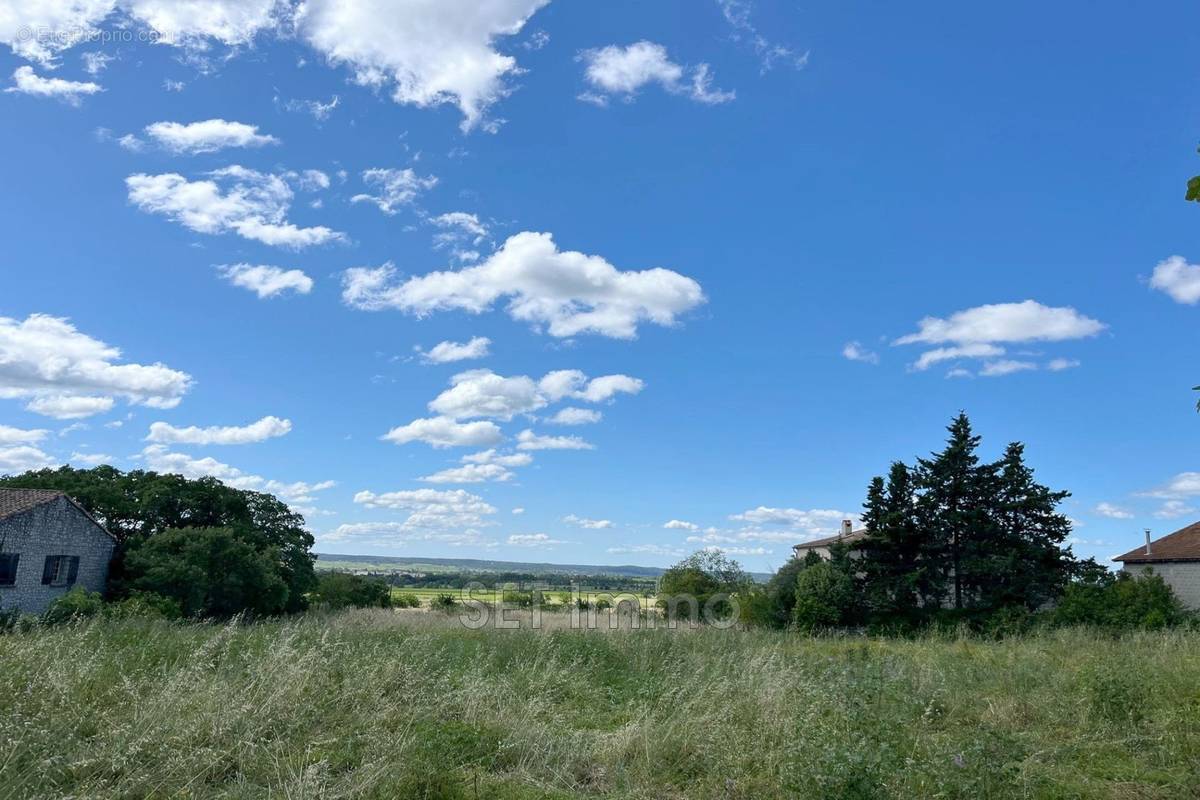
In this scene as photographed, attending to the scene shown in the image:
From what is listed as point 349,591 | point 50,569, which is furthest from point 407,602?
point 50,569

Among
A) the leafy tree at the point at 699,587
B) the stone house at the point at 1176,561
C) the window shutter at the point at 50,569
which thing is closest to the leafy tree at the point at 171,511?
the window shutter at the point at 50,569

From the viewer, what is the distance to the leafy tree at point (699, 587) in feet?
116

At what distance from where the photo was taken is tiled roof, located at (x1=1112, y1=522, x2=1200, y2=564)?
32.2 meters

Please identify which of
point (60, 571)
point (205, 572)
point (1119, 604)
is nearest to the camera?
point (1119, 604)

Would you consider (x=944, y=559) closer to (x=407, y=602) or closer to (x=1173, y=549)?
(x=1173, y=549)

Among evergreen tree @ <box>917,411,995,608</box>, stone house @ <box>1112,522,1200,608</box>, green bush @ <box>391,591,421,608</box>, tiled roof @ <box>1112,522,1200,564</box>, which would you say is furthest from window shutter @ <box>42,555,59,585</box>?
tiled roof @ <box>1112,522,1200,564</box>

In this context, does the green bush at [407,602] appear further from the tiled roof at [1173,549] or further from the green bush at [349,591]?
the tiled roof at [1173,549]

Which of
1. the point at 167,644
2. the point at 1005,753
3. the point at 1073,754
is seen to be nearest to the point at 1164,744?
the point at 1073,754

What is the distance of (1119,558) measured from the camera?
3525cm

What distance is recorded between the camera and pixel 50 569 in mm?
32125

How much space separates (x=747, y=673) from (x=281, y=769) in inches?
193

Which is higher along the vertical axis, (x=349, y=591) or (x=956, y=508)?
(x=956, y=508)

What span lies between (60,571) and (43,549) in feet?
5.37

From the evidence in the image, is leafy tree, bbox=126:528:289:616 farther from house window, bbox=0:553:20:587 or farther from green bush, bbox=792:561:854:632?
green bush, bbox=792:561:854:632
